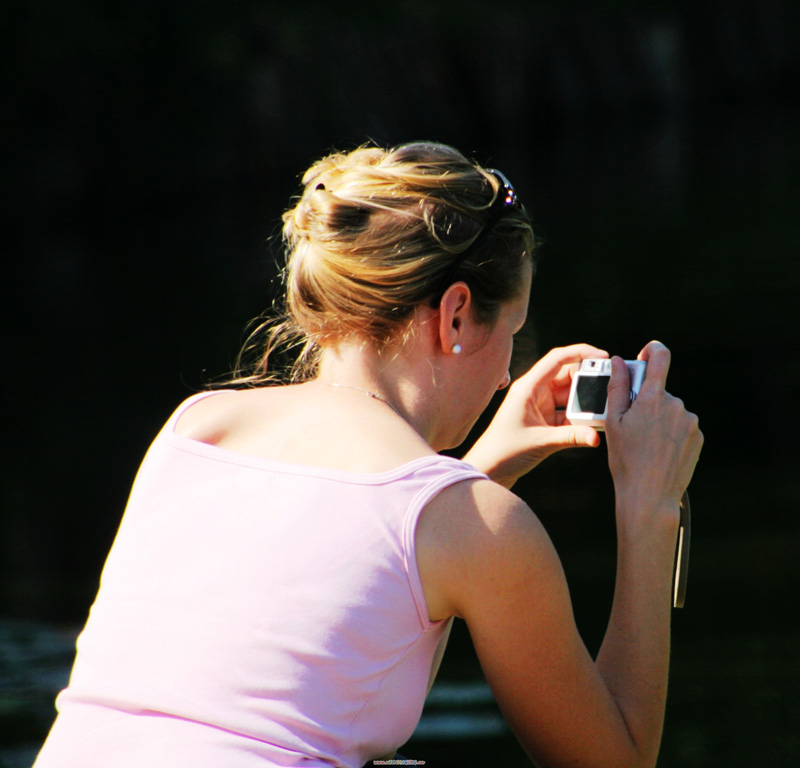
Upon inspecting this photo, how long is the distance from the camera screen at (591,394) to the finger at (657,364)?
108 millimetres

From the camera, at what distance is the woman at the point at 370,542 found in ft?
5.45

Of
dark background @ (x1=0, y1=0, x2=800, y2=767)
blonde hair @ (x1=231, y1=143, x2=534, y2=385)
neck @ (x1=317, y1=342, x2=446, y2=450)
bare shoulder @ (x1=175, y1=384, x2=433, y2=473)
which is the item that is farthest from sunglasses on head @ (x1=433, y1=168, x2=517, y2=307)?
dark background @ (x1=0, y1=0, x2=800, y2=767)

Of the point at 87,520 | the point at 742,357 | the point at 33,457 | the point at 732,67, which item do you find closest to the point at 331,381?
the point at 87,520

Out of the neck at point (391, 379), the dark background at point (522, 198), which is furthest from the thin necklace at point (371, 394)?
the dark background at point (522, 198)

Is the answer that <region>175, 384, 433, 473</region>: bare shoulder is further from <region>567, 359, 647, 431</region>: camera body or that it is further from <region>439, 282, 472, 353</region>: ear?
<region>567, 359, 647, 431</region>: camera body

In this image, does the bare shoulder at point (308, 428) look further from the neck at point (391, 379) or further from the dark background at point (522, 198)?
the dark background at point (522, 198)

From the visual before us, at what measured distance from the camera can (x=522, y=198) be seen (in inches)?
762

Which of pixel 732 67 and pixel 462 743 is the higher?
pixel 732 67

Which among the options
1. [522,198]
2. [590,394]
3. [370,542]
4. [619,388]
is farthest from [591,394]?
[522,198]

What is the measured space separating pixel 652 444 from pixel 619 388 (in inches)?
5.4

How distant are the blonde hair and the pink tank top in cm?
36

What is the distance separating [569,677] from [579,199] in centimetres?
1735

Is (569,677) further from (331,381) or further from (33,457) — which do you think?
(33,457)

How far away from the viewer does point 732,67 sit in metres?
36.2
